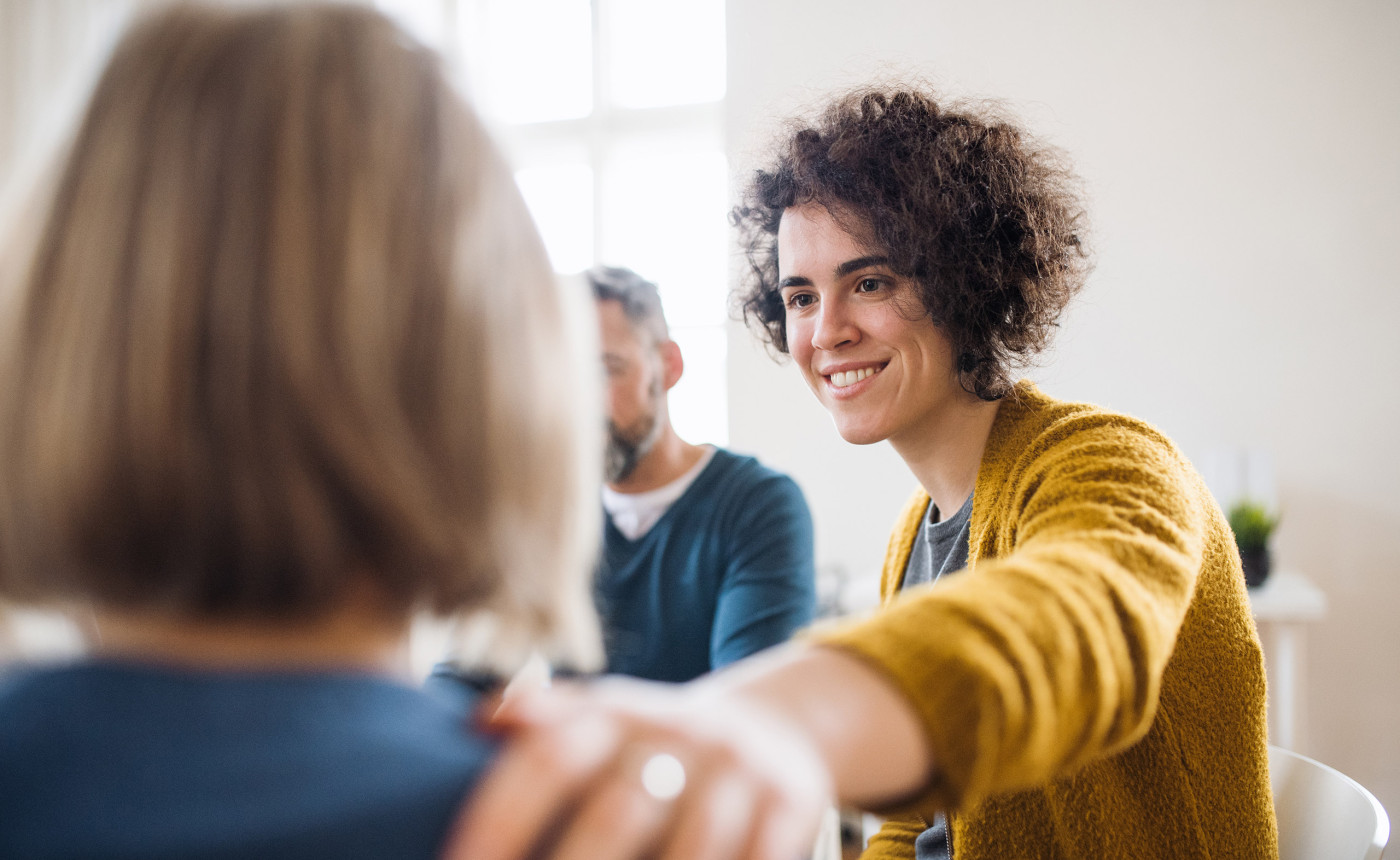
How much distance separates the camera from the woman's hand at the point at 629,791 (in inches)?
12.5

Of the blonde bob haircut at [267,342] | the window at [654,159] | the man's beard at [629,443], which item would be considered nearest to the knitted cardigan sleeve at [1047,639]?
the blonde bob haircut at [267,342]

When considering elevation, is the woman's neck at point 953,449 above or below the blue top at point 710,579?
above

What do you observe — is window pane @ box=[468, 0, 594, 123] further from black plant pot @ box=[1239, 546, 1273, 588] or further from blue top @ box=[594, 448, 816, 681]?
black plant pot @ box=[1239, 546, 1273, 588]

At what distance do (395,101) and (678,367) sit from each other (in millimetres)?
1391

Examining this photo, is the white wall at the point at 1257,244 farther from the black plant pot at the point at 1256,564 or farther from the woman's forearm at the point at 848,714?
the woman's forearm at the point at 848,714

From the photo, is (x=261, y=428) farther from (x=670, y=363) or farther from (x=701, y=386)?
(x=701, y=386)

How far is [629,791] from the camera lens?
1.07ft

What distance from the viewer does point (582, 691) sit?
385mm

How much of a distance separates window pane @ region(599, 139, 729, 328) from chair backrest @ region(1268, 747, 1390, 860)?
278 cm

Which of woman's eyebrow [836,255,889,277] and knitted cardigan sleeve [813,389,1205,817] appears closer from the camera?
knitted cardigan sleeve [813,389,1205,817]

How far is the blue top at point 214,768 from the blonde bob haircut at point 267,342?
0.04 meters

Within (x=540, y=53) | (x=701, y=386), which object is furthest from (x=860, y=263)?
(x=540, y=53)

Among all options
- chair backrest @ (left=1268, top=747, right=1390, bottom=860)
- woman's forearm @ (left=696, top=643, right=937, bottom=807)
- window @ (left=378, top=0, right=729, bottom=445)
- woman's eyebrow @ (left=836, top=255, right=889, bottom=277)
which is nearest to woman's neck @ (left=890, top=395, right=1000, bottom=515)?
woman's eyebrow @ (left=836, top=255, right=889, bottom=277)

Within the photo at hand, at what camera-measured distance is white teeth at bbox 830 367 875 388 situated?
1.30 meters
